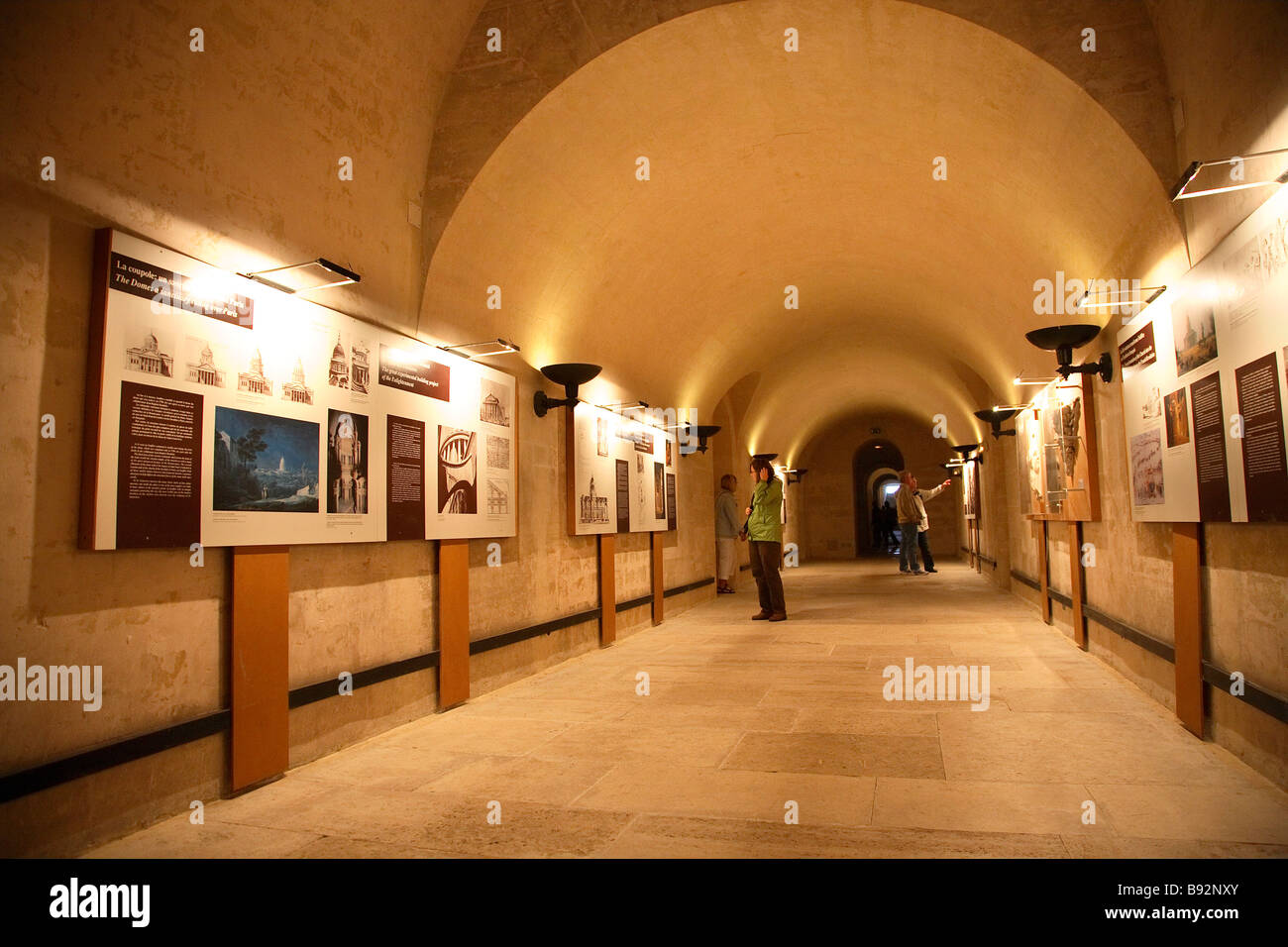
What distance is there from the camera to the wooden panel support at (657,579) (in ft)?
32.8

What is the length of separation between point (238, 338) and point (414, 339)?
5.13 ft

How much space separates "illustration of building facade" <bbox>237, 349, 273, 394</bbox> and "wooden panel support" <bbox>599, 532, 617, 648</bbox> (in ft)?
15.2

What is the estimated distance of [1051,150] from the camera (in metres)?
5.50

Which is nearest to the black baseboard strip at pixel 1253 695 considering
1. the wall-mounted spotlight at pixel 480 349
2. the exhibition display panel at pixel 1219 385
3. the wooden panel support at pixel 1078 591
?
the exhibition display panel at pixel 1219 385

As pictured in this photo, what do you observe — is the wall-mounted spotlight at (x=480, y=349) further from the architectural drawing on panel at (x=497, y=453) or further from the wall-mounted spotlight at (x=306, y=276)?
the wall-mounted spotlight at (x=306, y=276)

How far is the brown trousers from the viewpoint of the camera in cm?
988

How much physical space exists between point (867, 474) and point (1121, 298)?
2456 cm

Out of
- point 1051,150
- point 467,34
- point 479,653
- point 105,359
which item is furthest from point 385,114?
point 1051,150

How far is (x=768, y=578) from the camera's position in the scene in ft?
32.7

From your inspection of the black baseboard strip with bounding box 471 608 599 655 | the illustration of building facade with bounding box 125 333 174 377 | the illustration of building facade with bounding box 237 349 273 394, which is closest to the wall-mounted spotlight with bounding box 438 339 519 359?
the illustration of building facade with bounding box 237 349 273 394

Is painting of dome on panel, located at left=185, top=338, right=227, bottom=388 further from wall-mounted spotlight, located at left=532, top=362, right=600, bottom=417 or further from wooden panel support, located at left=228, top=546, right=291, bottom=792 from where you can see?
wall-mounted spotlight, located at left=532, top=362, right=600, bottom=417

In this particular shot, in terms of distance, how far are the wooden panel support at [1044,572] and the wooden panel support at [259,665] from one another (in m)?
7.96

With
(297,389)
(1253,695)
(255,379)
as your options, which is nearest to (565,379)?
(297,389)
